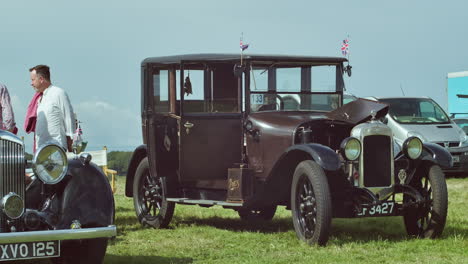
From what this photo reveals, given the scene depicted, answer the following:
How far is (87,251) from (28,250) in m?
0.73

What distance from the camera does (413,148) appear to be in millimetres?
9438

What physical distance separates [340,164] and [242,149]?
5.62ft

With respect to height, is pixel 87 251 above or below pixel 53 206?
below

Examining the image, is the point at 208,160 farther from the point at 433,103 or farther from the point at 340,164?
the point at 433,103

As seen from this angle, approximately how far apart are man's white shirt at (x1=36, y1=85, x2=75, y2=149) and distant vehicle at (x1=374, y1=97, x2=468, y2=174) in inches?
401

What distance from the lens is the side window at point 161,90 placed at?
1069 centimetres

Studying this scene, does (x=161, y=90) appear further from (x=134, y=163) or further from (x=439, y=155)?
(x=439, y=155)

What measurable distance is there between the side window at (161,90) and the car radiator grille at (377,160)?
2.65m

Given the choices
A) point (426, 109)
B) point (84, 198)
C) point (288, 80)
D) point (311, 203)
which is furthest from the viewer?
point (426, 109)

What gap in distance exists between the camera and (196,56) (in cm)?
1034

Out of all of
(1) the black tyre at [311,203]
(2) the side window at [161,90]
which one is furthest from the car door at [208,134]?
(1) the black tyre at [311,203]

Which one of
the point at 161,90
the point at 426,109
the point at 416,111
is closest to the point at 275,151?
the point at 161,90

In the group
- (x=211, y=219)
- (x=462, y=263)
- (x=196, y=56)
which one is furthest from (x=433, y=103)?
(x=462, y=263)

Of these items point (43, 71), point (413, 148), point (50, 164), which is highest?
point (43, 71)
